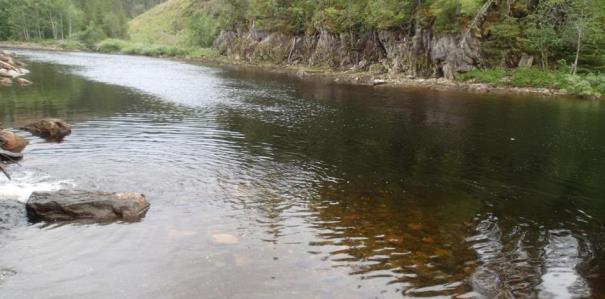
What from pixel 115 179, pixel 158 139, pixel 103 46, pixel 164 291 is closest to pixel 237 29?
pixel 103 46

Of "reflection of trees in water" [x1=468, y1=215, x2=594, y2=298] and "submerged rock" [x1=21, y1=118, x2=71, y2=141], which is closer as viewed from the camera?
"reflection of trees in water" [x1=468, y1=215, x2=594, y2=298]

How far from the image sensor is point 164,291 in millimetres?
11625

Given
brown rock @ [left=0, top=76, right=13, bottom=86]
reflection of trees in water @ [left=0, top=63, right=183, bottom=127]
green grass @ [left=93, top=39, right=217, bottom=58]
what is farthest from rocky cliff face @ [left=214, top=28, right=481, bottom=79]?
brown rock @ [left=0, top=76, right=13, bottom=86]

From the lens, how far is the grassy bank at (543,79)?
58.6m

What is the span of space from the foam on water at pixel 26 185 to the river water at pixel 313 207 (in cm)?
11

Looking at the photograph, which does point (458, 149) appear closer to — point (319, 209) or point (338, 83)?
point (319, 209)

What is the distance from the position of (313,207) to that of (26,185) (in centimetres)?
1177

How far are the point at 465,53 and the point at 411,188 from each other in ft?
184

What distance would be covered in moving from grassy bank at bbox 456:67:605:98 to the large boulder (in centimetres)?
5886

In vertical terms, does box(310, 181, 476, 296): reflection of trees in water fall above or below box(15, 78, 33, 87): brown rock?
below

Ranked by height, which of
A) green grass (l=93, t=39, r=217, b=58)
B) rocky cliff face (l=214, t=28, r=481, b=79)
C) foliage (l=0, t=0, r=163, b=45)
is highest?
foliage (l=0, t=0, r=163, b=45)

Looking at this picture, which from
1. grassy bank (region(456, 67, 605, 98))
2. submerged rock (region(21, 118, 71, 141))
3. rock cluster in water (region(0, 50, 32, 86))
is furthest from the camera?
grassy bank (region(456, 67, 605, 98))

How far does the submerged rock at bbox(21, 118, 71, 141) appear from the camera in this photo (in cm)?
2800

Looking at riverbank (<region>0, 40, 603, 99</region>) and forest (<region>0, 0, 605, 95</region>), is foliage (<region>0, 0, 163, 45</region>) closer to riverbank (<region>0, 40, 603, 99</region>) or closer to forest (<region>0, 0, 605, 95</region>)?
forest (<region>0, 0, 605, 95</region>)
